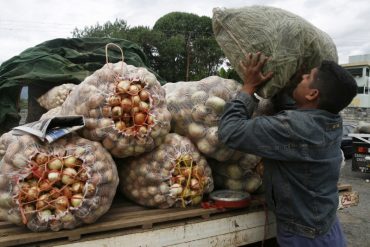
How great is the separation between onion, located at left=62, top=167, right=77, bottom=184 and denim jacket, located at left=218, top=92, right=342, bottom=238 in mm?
920

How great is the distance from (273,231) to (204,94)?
3.92 feet

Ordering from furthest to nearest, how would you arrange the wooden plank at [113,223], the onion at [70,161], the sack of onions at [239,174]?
the sack of onions at [239,174] < the onion at [70,161] < the wooden plank at [113,223]

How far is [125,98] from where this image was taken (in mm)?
2357

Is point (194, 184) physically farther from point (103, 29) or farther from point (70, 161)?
point (103, 29)

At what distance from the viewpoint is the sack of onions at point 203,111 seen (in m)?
2.69

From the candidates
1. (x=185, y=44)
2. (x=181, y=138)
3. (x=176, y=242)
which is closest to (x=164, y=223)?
(x=176, y=242)

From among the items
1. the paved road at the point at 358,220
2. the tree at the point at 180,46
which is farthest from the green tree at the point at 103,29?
the paved road at the point at 358,220

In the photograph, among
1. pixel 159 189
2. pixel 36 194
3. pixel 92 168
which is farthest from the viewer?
pixel 159 189

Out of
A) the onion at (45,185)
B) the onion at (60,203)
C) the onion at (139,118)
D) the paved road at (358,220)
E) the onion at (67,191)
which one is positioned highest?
the onion at (139,118)

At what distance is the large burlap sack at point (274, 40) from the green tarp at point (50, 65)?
7.67ft

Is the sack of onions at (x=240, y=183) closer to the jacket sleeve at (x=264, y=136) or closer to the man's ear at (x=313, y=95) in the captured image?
the jacket sleeve at (x=264, y=136)

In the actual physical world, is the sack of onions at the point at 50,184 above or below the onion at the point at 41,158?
below

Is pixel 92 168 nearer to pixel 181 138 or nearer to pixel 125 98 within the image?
pixel 125 98

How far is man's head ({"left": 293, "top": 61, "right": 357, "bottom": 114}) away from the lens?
7.38 ft
